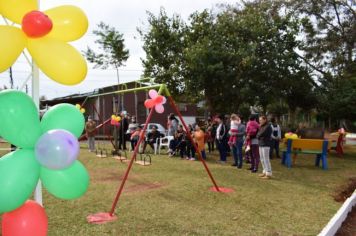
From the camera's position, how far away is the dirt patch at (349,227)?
5484 mm

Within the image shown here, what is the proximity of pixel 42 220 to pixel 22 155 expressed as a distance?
0.64 metres

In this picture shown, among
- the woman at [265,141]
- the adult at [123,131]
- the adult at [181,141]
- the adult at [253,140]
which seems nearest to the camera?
the woman at [265,141]

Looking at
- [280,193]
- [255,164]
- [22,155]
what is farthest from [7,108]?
[255,164]

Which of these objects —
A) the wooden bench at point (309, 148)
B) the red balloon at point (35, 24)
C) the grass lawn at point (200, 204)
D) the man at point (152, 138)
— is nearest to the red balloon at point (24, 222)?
the red balloon at point (35, 24)

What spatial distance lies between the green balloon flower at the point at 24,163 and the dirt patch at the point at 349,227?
4.13 meters

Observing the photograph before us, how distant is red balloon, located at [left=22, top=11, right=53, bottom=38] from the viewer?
123 inches

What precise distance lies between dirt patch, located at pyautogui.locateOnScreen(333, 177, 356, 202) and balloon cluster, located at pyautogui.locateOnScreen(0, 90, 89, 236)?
19.9 ft

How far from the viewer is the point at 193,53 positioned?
15148mm

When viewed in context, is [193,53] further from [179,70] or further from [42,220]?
[42,220]

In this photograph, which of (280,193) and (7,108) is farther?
(280,193)

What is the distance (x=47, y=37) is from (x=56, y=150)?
3.66 feet

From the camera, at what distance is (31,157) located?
304 centimetres

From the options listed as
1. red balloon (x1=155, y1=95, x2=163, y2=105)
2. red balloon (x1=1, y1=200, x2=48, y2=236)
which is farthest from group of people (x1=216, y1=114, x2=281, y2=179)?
red balloon (x1=1, y1=200, x2=48, y2=236)

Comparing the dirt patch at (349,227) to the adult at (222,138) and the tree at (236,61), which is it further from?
the tree at (236,61)
